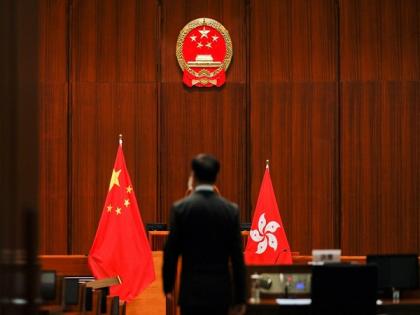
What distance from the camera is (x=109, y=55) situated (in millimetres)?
10117

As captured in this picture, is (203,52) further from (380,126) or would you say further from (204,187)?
(204,187)

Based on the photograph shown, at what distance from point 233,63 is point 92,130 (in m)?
2.05

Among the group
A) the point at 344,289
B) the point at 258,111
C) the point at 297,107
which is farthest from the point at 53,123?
the point at 344,289

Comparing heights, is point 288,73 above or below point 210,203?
above

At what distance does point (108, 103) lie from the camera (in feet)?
33.2

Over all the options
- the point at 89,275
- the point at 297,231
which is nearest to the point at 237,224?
the point at 89,275

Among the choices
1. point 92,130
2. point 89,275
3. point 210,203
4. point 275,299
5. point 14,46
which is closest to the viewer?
point 14,46

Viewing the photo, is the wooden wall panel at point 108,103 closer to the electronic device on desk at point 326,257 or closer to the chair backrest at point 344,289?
the electronic device on desk at point 326,257

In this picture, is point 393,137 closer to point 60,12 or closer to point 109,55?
point 109,55

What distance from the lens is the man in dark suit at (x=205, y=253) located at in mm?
3322

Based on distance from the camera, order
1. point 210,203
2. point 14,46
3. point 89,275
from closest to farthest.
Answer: point 14,46 → point 210,203 → point 89,275

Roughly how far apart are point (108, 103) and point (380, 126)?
141 inches

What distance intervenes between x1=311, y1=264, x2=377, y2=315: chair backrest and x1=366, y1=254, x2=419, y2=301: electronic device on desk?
1000mm

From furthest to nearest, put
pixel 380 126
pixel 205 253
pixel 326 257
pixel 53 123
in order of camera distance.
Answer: pixel 380 126 → pixel 53 123 → pixel 326 257 → pixel 205 253
